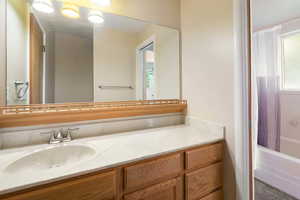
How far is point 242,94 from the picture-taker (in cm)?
99

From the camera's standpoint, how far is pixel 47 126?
0.98 metres

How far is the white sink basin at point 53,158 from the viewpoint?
76 centimetres

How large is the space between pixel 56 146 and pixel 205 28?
1483 millimetres

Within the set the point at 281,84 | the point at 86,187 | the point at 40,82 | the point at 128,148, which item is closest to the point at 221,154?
the point at 128,148

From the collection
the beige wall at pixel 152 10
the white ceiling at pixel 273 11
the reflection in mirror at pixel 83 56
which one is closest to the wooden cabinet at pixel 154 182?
the reflection in mirror at pixel 83 56

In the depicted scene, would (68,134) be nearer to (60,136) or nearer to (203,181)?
(60,136)

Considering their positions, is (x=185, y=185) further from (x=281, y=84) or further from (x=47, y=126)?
(x=281, y=84)

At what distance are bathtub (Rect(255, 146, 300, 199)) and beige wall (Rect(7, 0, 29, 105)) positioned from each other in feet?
8.30

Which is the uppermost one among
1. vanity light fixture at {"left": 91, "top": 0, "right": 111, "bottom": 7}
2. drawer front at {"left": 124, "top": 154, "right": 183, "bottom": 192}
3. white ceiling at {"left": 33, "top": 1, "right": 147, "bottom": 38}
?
vanity light fixture at {"left": 91, "top": 0, "right": 111, "bottom": 7}

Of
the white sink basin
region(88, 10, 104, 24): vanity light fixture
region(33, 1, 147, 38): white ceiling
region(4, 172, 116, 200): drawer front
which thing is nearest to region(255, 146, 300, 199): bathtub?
region(4, 172, 116, 200): drawer front

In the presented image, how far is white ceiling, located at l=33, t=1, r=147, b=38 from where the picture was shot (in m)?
1.06

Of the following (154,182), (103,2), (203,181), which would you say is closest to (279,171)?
(203,181)

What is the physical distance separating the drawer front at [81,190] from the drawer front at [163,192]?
0.13 m

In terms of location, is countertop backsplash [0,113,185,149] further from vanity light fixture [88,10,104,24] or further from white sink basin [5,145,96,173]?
vanity light fixture [88,10,104,24]
